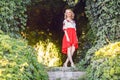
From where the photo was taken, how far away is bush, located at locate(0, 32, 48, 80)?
5.52m

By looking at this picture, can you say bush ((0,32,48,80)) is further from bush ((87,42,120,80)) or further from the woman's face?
the woman's face

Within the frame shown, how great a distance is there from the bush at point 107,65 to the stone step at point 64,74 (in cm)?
88

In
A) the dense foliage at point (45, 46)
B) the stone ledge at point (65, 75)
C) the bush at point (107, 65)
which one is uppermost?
the bush at point (107, 65)

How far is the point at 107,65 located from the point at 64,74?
65.8 inches

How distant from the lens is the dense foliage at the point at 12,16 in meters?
8.45

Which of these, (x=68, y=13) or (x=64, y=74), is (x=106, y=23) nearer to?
(x=68, y=13)

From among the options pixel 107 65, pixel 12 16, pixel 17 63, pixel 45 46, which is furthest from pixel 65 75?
pixel 45 46

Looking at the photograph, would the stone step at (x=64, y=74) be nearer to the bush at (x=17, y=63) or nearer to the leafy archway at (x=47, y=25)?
the bush at (x=17, y=63)

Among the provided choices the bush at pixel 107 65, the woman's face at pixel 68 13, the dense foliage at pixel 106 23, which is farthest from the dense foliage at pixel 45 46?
the bush at pixel 107 65

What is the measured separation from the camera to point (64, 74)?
8086 mm

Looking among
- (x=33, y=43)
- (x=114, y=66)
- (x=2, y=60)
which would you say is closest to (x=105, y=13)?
(x=114, y=66)

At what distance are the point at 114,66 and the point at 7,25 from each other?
3037mm

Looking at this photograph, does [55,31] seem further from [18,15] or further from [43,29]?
[18,15]

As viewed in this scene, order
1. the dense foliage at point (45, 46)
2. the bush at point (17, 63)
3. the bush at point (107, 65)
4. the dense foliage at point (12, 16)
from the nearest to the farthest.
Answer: the bush at point (17, 63), the bush at point (107, 65), the dense foliage at point (12, 16), the dense foliage at point (45, 46)
